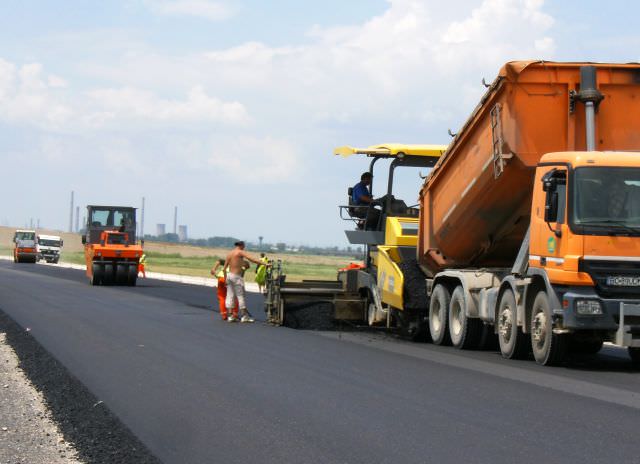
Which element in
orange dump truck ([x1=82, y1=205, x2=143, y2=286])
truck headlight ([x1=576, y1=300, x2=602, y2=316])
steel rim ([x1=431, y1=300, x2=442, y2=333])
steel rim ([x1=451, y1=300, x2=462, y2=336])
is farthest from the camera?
orange dump truck ([x1=82, y1=205, x2=143, y2=286])

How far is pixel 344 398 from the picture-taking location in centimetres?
1063

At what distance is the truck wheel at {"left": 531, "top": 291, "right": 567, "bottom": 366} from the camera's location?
13859 millimetres

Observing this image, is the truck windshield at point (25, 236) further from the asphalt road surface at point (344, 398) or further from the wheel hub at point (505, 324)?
the wheel hub at point (505, 324)

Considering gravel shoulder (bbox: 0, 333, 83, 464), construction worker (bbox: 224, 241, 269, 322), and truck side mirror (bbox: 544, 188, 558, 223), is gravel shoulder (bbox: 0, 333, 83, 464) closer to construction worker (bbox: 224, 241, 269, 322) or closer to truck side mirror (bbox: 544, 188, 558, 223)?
truck side mirror (bbox: 544, 188, 558, 223)

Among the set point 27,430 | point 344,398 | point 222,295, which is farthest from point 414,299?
point 27,430

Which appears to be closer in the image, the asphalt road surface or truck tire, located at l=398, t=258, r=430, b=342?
the asphalt road surface

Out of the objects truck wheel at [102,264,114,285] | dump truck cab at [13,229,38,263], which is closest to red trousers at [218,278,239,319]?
truck wheel at [102,264,114,285]

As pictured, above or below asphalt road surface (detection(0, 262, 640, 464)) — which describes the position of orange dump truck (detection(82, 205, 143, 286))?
above

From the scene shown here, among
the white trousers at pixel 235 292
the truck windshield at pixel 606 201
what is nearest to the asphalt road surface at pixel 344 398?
the truck windshield at pixel 606 201

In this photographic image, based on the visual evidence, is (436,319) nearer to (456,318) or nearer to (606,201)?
(456,318)

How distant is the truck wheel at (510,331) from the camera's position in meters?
14.9

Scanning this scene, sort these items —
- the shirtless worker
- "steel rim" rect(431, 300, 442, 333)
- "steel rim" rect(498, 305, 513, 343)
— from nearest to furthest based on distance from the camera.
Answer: "steel rim" rect(498, 305, 513, 343) < "steel rim" rect(431, 300, 442, 333) < the shirtless worker

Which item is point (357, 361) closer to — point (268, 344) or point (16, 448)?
point (268, 344)

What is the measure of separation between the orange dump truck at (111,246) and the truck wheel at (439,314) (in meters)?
25.0
